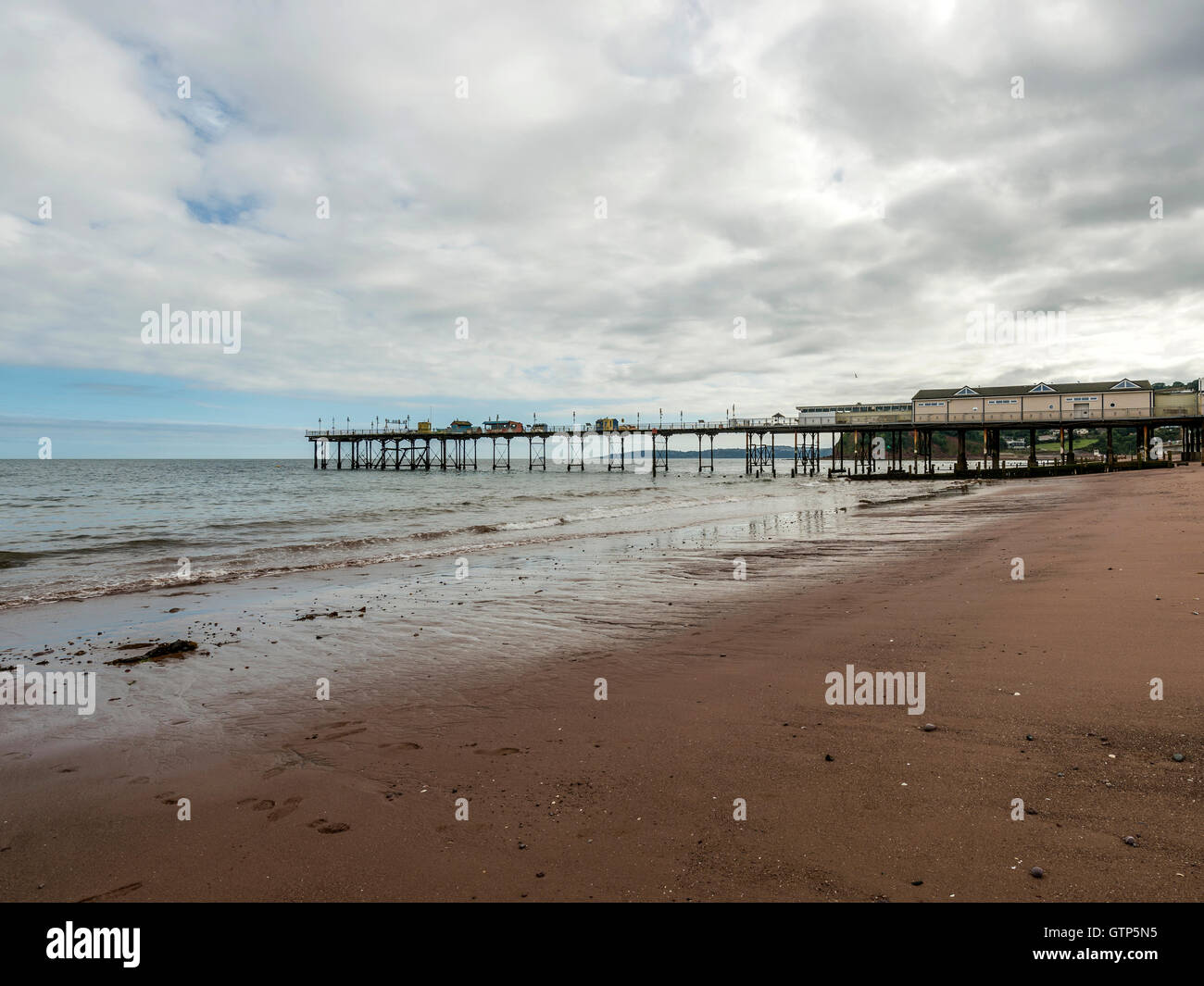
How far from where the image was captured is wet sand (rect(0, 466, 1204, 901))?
3535 millimetres

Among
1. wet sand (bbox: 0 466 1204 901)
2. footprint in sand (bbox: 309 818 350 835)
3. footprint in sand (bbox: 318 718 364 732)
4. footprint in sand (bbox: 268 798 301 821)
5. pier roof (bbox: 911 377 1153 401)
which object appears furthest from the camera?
pier roof (bbox: 911 377 1153 401)

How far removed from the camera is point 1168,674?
5.95 m

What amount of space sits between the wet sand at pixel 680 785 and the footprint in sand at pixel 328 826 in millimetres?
21

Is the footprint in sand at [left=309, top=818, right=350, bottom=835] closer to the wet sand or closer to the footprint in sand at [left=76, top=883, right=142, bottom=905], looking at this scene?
the wet sand

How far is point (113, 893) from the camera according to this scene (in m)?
3.72

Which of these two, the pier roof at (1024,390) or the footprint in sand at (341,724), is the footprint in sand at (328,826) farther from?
the pier roof at (1024,390)

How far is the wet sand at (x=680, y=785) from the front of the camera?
3535 millimetres

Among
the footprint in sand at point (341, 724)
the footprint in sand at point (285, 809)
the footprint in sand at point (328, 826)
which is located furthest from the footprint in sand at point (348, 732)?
the footprint in sand at point (328, 826)

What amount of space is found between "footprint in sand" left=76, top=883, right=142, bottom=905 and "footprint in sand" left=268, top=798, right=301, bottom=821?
82 centimetres

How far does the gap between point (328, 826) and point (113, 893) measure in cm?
118

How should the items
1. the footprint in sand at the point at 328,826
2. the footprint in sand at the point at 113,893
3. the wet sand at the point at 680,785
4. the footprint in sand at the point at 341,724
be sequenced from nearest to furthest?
the wet sand at the point at 680,785 → the footprint in sand at the point at 113,893 → the footprint in sand at the point at 328,826 → the footprint in sand at the point at 341,724

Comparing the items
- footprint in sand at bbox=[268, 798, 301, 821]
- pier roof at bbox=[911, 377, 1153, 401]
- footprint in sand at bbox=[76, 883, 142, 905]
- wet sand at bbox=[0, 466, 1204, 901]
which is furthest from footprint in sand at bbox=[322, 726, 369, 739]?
pier roof at bbox=[911, 377, 1153, 401]
